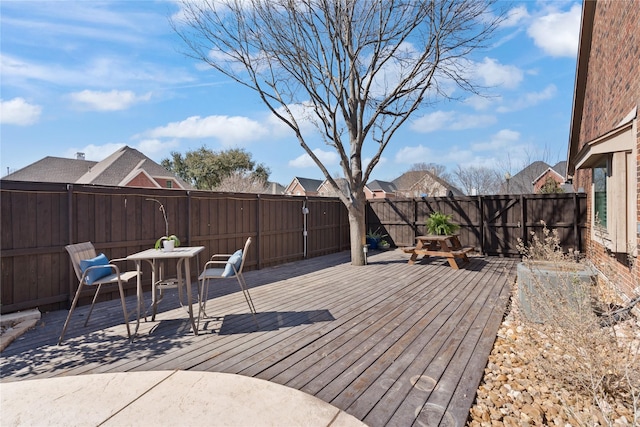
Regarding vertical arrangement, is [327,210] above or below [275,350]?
above

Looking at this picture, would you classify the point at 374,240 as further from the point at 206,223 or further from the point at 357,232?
the point at 206,223

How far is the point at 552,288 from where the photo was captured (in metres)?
2.90

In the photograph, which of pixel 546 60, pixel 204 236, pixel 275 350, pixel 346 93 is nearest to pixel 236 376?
pixel 275 350

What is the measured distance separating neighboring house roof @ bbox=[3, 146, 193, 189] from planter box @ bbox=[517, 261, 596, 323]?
19.3 meters

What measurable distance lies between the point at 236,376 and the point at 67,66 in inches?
292

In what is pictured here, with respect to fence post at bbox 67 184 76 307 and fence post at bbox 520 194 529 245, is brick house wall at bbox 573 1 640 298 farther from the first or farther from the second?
fence post at bbox 67 184 76 307

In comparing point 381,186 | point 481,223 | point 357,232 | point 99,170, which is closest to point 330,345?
point 357,232

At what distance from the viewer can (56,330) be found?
353 cm

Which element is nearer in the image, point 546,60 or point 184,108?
point 546,60

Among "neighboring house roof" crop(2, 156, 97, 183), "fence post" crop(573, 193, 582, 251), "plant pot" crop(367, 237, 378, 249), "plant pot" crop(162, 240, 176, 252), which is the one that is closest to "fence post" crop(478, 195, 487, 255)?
"fence post" crop(573, 193, 582, 251)

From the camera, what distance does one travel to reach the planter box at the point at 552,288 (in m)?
2.45

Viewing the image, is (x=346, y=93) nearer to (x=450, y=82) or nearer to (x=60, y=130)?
(x=450, y=82)

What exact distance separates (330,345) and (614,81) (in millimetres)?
5414

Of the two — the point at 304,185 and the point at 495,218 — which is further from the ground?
the point at 304,185
